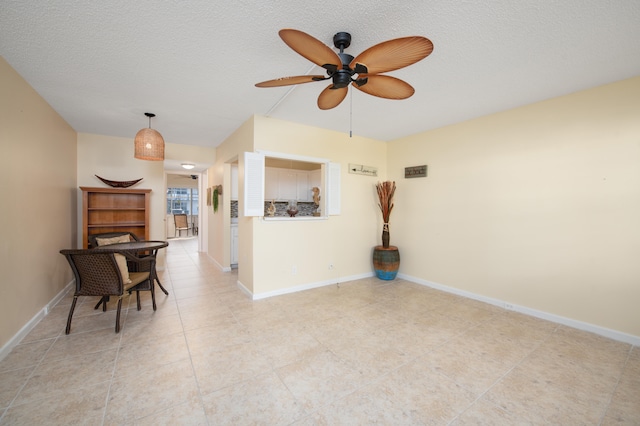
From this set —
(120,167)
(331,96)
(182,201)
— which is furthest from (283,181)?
(182,201)

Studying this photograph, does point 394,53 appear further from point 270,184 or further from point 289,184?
point 289,184

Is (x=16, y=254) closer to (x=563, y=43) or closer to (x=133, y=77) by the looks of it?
(x=133, y=77)

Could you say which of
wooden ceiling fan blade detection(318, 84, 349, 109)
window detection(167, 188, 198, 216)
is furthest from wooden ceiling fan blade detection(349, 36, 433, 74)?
window detection(167, 188, 198, 216)

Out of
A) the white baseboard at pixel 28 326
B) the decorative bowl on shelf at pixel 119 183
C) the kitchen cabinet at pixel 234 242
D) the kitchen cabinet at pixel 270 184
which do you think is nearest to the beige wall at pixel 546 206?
the kitchen cabinet at pixel 270 184

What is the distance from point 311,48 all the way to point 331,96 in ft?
1.91

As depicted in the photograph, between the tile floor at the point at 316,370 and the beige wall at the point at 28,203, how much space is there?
0.34m

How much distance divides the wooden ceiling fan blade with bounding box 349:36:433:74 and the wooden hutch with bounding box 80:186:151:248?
4.31 metres

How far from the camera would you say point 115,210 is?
4.33 meters

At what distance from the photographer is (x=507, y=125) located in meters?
3.12

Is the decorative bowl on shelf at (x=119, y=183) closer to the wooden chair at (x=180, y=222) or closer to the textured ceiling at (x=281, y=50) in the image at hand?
the textured ceiling at (x=281, y=50)

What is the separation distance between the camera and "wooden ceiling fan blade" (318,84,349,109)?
1.83 meters

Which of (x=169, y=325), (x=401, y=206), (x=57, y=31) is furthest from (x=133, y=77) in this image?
(x=401, y=206)

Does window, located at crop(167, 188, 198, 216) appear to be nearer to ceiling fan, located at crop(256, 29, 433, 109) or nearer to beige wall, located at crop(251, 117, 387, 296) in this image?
beige wall, located at crop(251, 117, 387, 296)

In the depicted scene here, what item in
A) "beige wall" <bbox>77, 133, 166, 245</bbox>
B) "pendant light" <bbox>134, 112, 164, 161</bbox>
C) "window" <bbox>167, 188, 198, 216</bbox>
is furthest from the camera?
"window" <bbox>167, 188, 198, 216</bbox>
